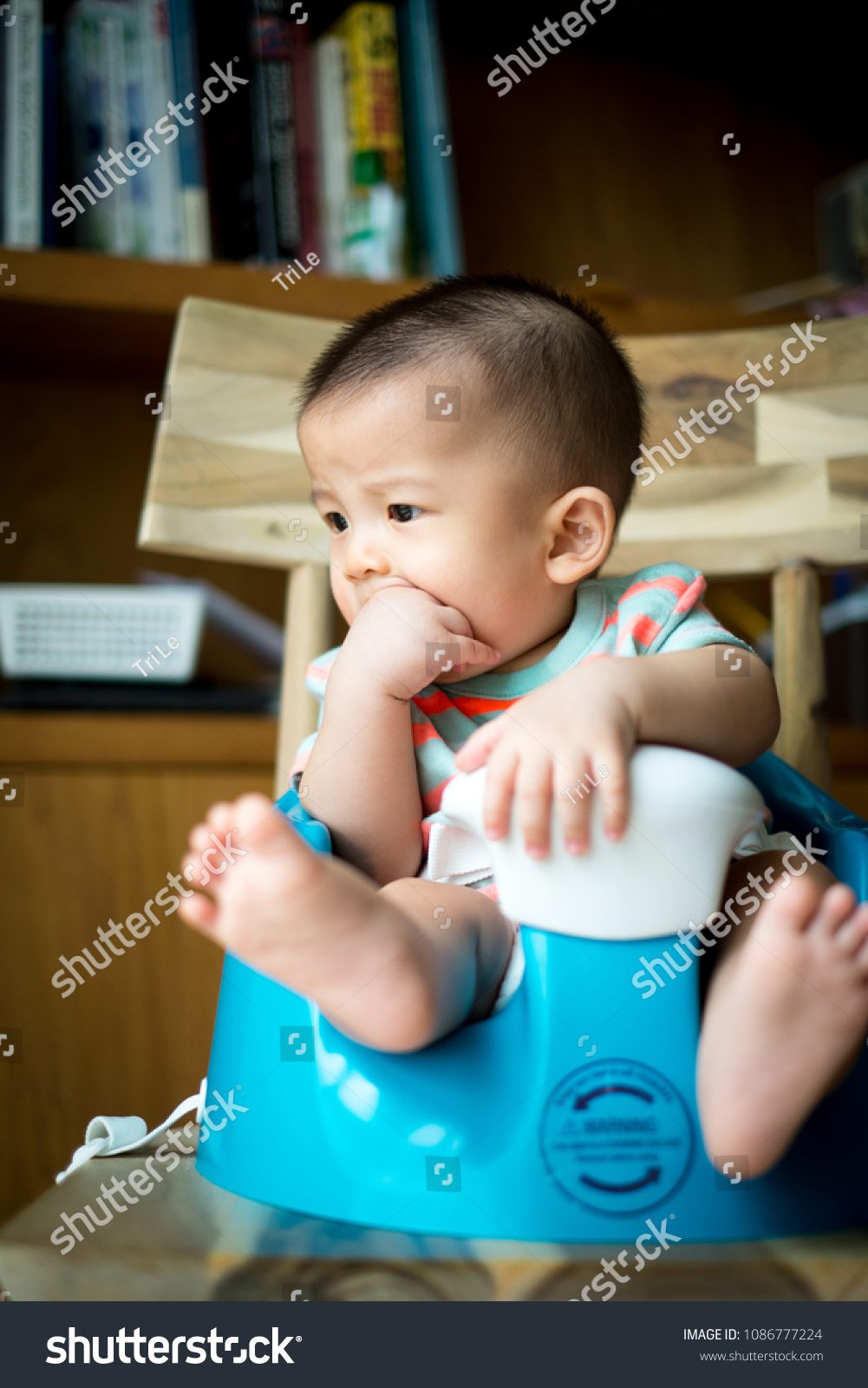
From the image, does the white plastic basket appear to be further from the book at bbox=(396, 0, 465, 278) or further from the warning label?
the warning label

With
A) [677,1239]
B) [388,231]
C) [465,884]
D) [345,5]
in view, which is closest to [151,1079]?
[465,884]

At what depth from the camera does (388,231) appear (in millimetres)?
1224

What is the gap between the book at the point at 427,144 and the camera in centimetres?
124

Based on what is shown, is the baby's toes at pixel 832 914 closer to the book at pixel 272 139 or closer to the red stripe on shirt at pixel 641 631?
the red stripe on shirt at pixel 641 631

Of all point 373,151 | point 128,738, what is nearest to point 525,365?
point 128,738

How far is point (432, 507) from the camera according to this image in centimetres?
59

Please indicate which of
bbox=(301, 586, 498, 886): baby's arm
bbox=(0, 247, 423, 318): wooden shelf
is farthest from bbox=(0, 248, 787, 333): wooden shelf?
bbox=(301, 586, 498, 886): baby's arm

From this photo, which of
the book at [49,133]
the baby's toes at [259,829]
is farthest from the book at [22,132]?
the baby's toes at [259,829]

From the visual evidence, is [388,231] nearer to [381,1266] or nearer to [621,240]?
[621,240]

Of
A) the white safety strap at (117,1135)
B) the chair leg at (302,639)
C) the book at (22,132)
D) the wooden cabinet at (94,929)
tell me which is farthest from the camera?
the book at (22,132)

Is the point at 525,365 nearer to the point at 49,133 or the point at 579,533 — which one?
the point at 579,533

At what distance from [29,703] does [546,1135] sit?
77 centimetres

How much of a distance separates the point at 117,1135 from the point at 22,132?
1.00m

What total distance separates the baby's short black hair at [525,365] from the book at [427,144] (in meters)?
0.61
